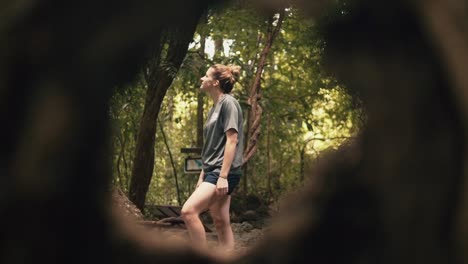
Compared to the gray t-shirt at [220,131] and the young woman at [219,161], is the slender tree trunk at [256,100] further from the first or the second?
the gray t-shirt at [220,131]

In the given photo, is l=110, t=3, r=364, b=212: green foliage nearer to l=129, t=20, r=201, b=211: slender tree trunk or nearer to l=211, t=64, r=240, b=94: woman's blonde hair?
l=129, t=20, r=201, b=211: slender tree trunk

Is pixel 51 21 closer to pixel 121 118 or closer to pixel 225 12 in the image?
pixel 121 118

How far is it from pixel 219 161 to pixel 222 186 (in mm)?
208

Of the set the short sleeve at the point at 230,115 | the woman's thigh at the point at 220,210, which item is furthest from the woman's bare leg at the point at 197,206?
the short sleeve at the point at 230,115

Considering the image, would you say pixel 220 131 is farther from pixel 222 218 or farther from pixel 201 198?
pixel 222 218

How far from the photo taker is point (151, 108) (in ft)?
30.5

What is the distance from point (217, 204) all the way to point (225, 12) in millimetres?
5390

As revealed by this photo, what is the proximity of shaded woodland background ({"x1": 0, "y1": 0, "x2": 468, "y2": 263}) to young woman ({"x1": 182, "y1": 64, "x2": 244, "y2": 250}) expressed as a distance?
368cm

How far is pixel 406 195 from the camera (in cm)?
135

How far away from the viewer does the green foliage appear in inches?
404

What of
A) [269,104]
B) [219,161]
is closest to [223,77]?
[219,161]

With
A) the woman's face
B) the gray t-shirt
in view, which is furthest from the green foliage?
the gray t-shirt

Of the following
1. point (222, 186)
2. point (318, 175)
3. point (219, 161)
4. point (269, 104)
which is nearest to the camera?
point (318, 175)

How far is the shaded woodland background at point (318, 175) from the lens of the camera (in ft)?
4.19
